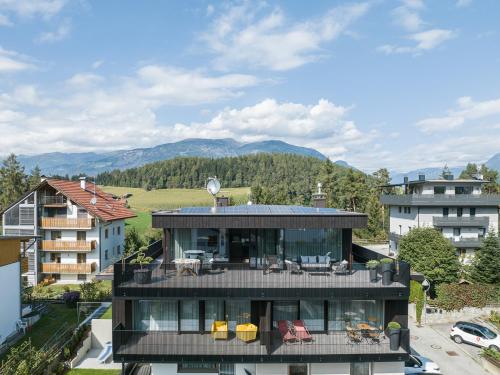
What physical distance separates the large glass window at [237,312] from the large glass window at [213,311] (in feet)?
0.98

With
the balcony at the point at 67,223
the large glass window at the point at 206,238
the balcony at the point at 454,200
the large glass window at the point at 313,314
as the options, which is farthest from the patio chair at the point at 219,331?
the balcony at the point at 454,200

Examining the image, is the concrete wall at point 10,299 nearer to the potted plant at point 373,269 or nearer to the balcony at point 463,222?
the potted plant at point 373,269

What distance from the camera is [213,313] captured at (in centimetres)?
1508

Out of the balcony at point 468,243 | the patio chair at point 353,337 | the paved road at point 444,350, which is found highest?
the patio chair at point 353,337

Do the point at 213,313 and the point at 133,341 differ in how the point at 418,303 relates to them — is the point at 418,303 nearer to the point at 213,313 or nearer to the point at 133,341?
the point at 213,313

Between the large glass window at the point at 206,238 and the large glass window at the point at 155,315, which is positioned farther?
the large glass window at the point at 206,238

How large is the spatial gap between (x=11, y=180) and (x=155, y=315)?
59543 mm

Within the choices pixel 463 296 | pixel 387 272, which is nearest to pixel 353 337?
pixel 387 272

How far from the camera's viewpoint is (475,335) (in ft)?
75.9

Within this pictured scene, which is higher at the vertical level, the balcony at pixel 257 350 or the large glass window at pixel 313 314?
the large glass window at pixel 313 314

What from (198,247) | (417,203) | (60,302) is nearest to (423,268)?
(417,203)

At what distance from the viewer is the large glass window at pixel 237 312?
1502 centimetres

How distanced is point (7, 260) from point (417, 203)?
1517 inches

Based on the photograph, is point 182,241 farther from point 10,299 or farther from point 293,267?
point 10,299
